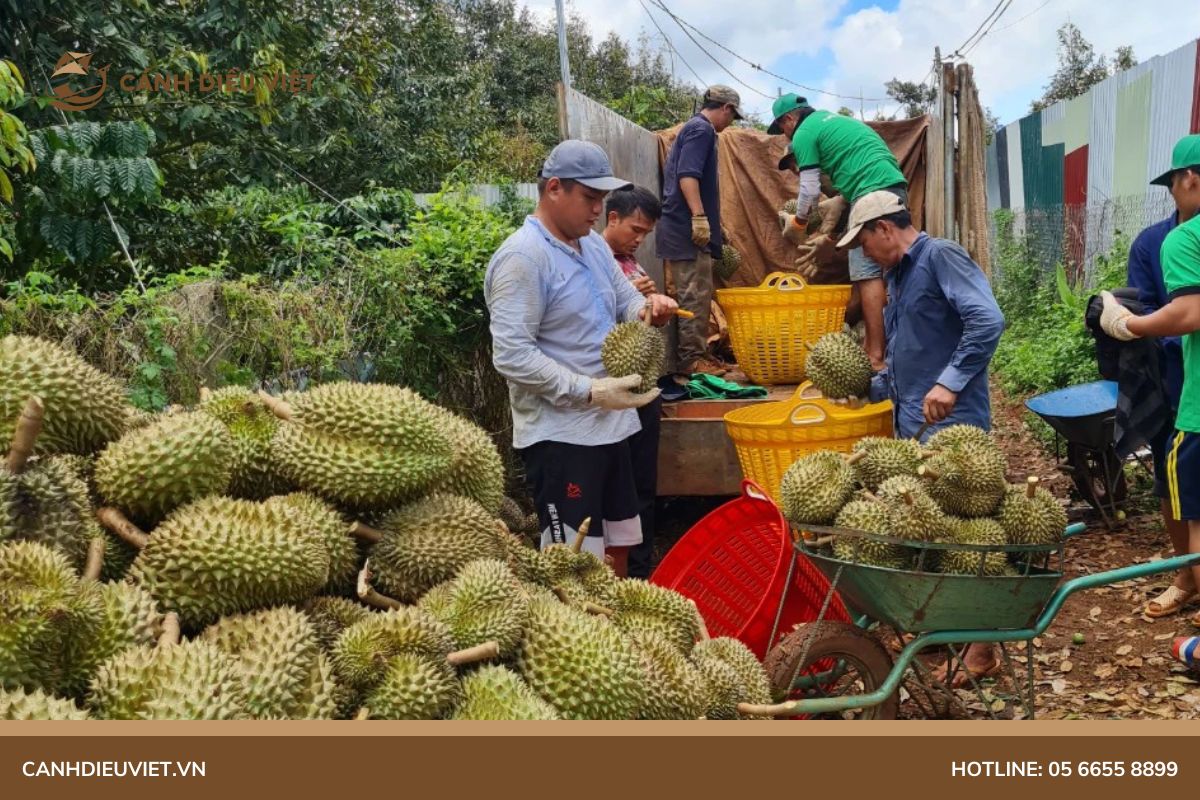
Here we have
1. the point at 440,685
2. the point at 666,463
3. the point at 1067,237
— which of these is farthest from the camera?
the point at 1067,237

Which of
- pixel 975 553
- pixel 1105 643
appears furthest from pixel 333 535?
pixel 1105 643

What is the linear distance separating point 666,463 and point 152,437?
161 inches

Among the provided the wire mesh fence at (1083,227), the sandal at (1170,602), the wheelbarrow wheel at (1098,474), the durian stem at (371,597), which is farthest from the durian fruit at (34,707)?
the wire mesh fence at (1083,227)

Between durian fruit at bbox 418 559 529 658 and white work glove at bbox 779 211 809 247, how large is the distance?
20.0 feet

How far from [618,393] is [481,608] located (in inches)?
70.9

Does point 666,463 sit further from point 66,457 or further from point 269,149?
point 269,149

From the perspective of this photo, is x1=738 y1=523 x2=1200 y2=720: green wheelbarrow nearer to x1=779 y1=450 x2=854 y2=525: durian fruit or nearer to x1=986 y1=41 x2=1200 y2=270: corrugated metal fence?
x1=779 y1=450 x2=854 y2=525: durian fruit

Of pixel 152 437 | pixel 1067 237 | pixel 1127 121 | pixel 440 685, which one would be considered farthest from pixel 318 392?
pixel 1067 237

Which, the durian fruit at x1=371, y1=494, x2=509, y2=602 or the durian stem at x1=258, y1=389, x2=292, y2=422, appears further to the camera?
the durian stem at x1=258, y1=389, x2=292, y2=422

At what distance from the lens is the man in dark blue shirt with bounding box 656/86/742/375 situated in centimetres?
681

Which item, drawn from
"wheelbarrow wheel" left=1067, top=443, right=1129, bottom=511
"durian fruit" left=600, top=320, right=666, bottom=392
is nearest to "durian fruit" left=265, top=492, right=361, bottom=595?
"durian fruit" left=600, top=320, right=666, bottom=392

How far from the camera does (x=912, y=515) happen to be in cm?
297

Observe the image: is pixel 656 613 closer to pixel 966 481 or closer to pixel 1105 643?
pixel 966 481
